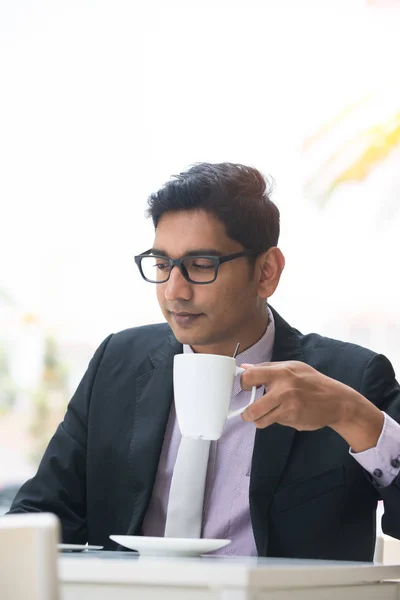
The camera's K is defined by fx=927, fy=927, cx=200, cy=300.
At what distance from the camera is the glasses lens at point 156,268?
161cm

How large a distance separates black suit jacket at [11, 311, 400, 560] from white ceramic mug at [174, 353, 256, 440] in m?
0.36

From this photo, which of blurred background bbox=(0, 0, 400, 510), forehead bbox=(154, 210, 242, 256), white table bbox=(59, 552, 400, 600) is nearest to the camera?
white table bbox=(59, 552, 400, 600)

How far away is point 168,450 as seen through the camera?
166 centimetres

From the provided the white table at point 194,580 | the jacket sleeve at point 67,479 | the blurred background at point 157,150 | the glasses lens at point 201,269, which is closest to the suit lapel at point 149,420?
the jacket sleeve at point 67,479

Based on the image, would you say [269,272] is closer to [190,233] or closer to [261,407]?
[190,233]

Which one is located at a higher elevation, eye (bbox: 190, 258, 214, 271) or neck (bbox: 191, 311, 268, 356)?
eye (bbox: 190, 258, 214, 271)

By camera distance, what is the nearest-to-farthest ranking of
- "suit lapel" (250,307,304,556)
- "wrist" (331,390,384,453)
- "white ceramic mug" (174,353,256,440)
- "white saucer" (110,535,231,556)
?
1. "white saucer" (110,535,231,556)
2. "white ceramic mug" (174,353,256,440)
3. "wrist" (331,390,384,453)
4. "suit lapel" (250,307,304,556)

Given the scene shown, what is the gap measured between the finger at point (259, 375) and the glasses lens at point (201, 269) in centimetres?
35

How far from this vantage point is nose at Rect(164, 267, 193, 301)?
157 centimetres

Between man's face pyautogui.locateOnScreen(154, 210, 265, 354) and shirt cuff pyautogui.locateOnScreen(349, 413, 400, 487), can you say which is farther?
man's face pyautogui.locateOnScreen(154, 210, 265, 354)

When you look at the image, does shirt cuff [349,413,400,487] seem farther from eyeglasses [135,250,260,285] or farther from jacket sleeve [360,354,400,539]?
eyeglasses [135,250,260,285]

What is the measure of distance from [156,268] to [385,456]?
521 millimetres

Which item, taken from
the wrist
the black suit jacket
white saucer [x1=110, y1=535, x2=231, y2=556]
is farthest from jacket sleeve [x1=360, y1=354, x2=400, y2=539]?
white saucer [x1=110, y1=535, x2=231, y2=556]

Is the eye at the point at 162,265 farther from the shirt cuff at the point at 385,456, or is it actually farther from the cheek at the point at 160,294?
the shirt cuff at the point at 385,456
